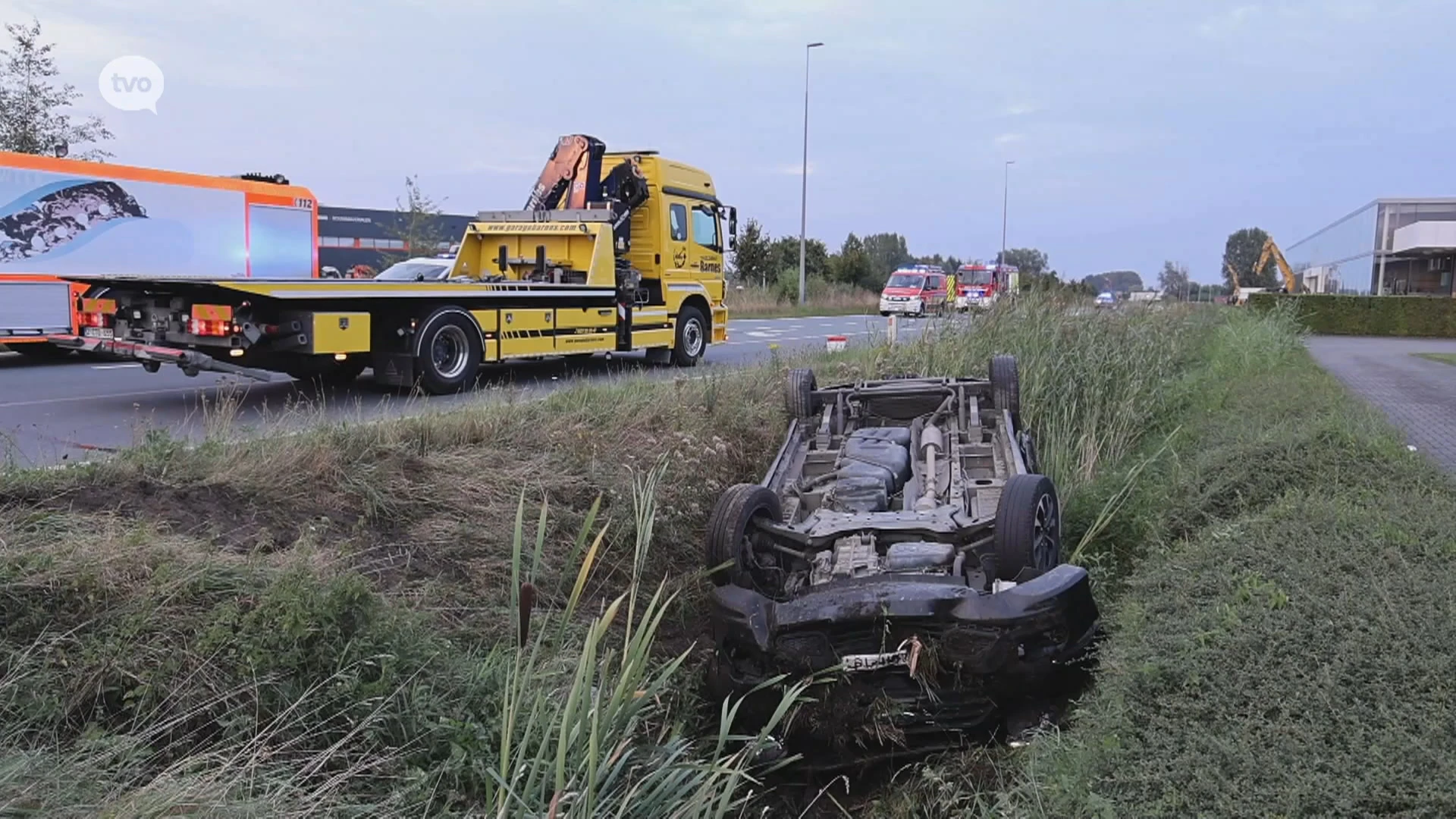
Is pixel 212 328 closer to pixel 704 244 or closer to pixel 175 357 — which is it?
pixel 175 357

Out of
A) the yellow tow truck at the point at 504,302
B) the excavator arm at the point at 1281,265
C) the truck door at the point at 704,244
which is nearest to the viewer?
the yellow tow truck at the point at 504,302

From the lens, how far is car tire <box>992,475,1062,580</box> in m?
5.31

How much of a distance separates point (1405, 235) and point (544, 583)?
64.8 m

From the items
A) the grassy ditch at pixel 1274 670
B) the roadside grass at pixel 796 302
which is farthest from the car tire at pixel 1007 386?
the roadside grass at pixel 796 302

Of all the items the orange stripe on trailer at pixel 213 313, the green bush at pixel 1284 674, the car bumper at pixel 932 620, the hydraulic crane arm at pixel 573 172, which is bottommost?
the car bumper at pixel 932 620

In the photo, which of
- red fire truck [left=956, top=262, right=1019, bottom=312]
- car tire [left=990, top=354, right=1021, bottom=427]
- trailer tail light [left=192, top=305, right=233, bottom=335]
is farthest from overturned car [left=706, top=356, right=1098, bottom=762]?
trailer tail light [left=192, top=305, right=233, bottom=335]

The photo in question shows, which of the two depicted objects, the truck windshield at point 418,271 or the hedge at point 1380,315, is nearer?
the truck windshield at point 418,271

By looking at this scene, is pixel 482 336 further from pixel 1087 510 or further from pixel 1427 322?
pixel 1427 322

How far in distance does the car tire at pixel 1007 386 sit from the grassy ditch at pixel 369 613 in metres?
0.86

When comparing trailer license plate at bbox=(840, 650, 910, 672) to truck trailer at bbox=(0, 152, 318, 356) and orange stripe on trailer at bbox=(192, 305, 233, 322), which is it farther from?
truck trailer at bbox=(0, 152, 318, 356)

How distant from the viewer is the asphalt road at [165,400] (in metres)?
6.89

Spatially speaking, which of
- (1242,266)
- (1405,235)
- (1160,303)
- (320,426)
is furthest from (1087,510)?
(1242,266)

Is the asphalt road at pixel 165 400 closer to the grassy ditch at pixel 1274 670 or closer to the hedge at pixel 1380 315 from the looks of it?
the grassy ditch at pixel 1274 670

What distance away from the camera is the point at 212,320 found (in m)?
10.1
